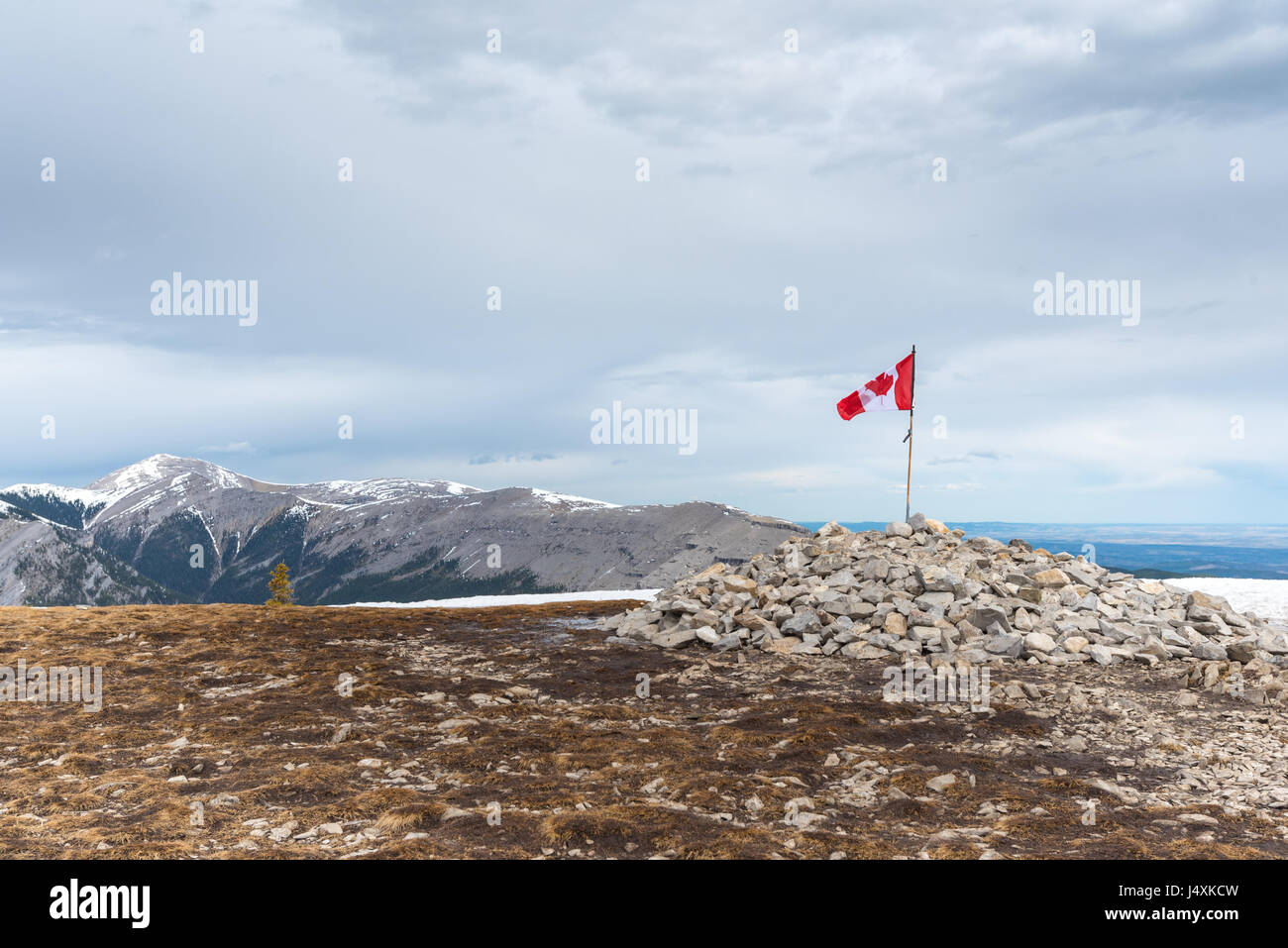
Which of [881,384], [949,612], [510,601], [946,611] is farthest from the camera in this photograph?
[510,601]

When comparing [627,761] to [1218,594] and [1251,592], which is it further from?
[1251,592]

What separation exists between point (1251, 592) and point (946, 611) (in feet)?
61.5

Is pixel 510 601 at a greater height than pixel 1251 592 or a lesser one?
lesser

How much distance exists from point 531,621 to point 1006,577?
14435 mm

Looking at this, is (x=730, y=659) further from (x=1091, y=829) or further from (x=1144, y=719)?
(x=1091, y=829)

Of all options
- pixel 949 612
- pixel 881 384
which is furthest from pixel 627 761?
pixel 881 384

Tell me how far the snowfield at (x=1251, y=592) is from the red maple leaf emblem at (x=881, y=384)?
12.0 meters

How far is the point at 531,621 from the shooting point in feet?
84.0

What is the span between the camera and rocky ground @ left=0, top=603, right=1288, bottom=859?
7.95 metres

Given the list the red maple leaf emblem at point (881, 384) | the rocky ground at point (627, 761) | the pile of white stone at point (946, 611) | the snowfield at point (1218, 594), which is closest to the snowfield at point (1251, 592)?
the snowfield at point (1218, 594)

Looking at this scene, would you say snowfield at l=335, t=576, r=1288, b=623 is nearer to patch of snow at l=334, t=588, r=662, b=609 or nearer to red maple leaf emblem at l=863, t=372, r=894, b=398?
patch of snow at l=334, t=588, r=662, b=609

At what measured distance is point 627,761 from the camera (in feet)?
35.0
